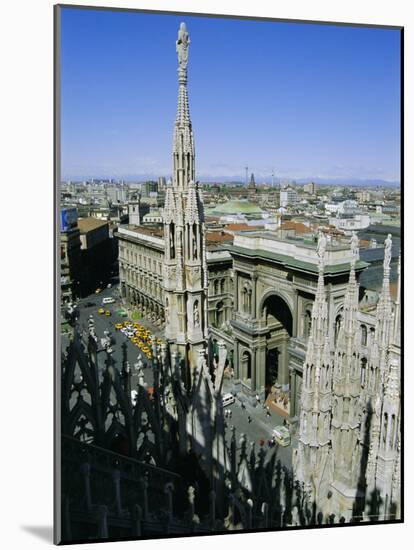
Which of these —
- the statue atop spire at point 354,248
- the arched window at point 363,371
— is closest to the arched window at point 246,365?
the arched window at point 363,371

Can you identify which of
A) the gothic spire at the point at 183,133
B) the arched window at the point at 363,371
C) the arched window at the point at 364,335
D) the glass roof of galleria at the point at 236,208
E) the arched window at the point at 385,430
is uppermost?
the gothic spire at the point at 183,133

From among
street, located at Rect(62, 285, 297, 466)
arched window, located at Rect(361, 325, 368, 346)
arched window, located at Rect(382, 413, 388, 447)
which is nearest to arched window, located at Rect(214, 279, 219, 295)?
street, located at Rect(62, 285, 297, 466)

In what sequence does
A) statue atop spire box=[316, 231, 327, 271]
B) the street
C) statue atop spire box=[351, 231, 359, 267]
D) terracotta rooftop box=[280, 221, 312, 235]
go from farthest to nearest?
1. terracotta rooftop box=[280, 221, 312, 235]
2. statue atop spire box=[351, 231, 359, 267]
3. statue atop spire box=[316, 231, 327, 271]
4. the street

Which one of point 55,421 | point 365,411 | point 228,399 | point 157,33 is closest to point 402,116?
point 157,33

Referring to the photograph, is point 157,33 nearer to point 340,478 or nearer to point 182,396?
point 182,396

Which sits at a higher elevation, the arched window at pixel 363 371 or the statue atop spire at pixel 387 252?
the statue atop spire at pixel 387 252

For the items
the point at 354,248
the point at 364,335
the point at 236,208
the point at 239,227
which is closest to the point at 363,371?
the point at 364,335

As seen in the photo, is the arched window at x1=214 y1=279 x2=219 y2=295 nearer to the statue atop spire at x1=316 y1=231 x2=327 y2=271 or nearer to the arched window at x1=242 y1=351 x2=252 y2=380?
the arched window at x1=242 y1=351 x2=252 y2=380

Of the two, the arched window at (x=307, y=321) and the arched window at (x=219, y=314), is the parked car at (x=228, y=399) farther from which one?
the arched window at (x=307, y=321)

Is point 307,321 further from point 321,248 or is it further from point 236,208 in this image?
point 236,208
